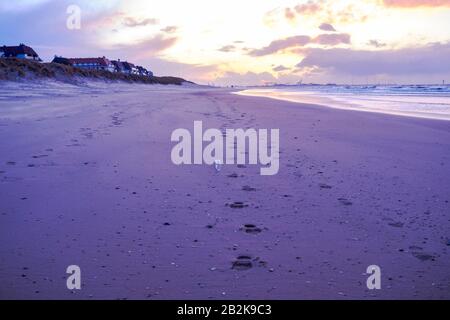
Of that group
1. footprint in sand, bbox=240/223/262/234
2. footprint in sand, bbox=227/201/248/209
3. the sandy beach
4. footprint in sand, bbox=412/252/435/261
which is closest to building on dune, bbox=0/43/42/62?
the sandy beach

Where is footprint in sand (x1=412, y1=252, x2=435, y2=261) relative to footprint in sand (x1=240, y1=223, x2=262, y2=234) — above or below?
below

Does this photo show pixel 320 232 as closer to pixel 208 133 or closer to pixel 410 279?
pixel 410 279

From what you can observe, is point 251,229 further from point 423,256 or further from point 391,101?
point 391,101

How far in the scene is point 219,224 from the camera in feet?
12.9

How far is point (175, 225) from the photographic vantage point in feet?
12.8

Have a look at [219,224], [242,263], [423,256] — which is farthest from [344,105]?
[242,263]

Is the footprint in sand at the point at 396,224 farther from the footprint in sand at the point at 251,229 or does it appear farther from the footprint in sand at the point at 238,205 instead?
the footprint in sand at the point at 238,205

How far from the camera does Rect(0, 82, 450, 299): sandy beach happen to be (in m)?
2.86

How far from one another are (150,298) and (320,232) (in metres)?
1.78

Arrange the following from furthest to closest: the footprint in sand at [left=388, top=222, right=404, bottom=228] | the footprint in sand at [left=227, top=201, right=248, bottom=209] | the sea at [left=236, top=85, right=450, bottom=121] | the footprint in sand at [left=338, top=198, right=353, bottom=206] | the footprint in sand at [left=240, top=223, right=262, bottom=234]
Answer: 1. the sea at [left=236, top=85, right=450, bottom=121]
2. the footprint in sand at [left=338, top=198, right=353, bottom=206]
3. the footprint in sand at [left=227, top=201, right=248, bottom=209]
4. the footprint in sand at [left=388, top=222, right=404, bottom=228]
5. the footprint in sand at [left=240, top=223, right=262, bottom=234]

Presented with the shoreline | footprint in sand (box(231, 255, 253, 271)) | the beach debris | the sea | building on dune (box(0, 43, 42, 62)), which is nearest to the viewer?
footprint in sand (box(231, 255, 253, 271))

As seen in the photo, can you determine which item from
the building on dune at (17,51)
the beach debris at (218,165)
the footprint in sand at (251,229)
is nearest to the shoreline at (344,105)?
the beach debris at (218,165)

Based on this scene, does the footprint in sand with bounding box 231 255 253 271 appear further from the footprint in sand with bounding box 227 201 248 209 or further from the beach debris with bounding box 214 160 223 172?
the beach debris with bounding box 214 160 223 172
